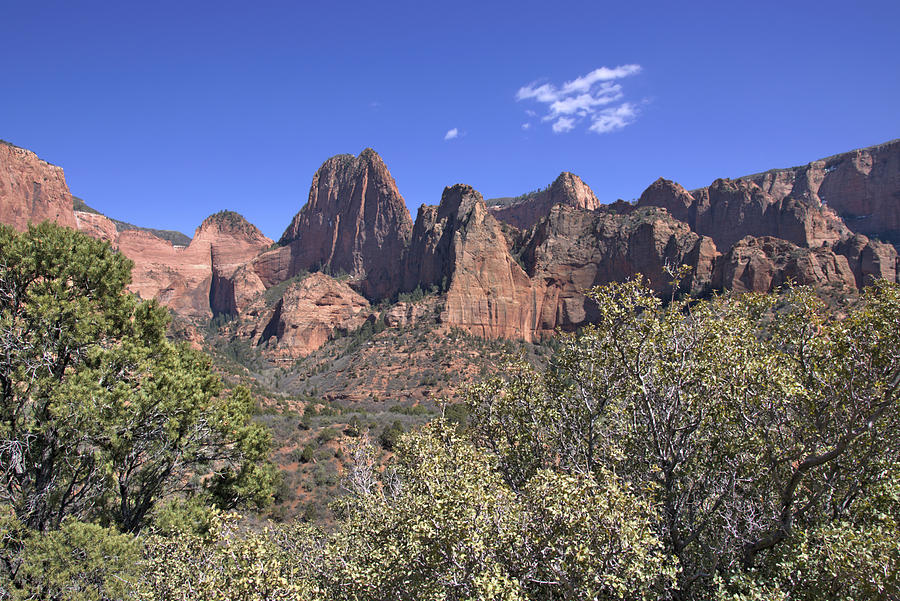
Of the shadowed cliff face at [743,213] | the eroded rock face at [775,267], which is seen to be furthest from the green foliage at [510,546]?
the shadowed cliff face at [743,213]

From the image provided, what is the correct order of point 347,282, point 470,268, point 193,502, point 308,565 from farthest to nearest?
point 347,282 → point 470,268 → point 193,502 → point 308,565

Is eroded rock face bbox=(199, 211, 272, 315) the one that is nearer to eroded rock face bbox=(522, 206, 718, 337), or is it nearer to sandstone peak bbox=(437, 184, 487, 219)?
sandstone peak bbox=(437, 184, 487, 219)

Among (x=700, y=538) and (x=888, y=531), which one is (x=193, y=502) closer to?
(x=700, y=538)

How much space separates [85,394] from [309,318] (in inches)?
4277

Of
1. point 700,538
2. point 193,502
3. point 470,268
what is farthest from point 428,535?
point 470,268

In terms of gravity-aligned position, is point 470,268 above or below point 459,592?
above

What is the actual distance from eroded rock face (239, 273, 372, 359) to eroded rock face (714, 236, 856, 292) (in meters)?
79.3

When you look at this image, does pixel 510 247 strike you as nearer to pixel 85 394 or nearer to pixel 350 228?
pixel 350 228

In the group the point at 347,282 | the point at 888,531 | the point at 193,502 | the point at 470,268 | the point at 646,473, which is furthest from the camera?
the point at 347,282

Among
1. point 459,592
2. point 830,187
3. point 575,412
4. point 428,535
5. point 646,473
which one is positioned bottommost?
point 459,592

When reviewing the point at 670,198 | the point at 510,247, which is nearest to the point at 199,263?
the point at 510,247

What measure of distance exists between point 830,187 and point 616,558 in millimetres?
188098

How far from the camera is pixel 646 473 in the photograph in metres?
11.3

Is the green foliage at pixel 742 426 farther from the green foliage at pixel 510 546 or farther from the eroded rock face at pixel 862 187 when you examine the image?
the eroded rock face at pixel 862 187
